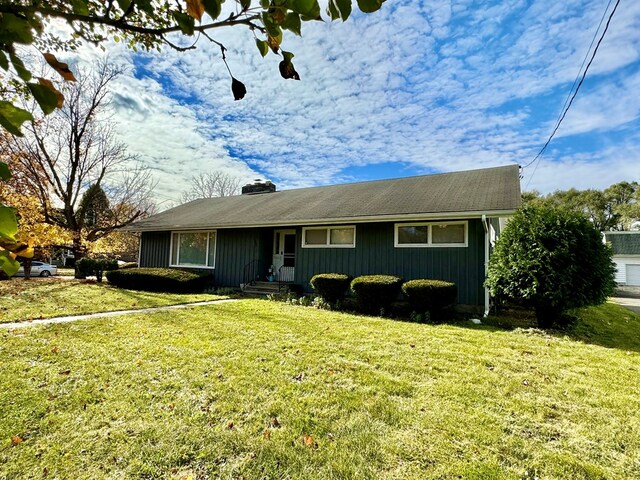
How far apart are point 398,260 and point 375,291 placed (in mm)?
1908

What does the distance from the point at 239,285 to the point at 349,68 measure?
30.9 feet

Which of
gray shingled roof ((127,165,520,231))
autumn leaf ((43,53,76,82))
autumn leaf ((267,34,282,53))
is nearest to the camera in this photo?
autumn leaf ((43,53,76,82))

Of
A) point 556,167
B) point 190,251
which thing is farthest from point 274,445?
point 556,167

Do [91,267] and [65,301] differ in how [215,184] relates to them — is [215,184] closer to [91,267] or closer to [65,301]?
[91,267]

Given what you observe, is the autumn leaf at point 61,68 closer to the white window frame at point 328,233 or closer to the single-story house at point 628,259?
the white window frame at point 328,233

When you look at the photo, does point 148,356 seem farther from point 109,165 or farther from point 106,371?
point 109,165

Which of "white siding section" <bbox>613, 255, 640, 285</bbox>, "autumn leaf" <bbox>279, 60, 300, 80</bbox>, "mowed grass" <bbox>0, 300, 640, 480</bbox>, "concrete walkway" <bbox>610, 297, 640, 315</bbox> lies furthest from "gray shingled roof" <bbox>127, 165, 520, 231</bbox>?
"white siding section" <bbox>613, 255, 640, 285</bbox>

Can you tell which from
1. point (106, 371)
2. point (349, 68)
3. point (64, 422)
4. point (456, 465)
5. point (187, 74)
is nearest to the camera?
point (456, 465)

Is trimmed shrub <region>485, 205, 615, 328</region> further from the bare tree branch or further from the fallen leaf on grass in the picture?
the bare tree branch

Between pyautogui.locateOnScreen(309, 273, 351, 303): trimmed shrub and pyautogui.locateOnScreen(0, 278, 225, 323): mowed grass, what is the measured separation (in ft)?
12.3

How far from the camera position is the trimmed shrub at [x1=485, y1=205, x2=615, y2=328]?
7.31 m

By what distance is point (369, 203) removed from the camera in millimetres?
11945

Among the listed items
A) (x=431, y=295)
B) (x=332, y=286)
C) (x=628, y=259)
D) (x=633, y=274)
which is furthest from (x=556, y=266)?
(x=633, y=274)

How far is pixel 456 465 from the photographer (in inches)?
101
